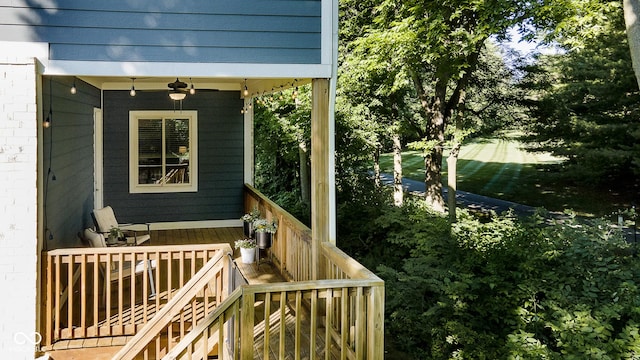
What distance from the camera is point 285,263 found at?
693cm

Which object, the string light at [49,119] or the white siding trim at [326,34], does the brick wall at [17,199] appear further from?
the white siding trim at [326,34]

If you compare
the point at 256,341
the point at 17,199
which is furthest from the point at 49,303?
the point at 256,341

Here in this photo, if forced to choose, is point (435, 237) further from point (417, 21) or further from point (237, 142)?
point (417, 21)

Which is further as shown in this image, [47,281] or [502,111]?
[502,111]

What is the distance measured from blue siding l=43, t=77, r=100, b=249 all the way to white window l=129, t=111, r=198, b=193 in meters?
1.21

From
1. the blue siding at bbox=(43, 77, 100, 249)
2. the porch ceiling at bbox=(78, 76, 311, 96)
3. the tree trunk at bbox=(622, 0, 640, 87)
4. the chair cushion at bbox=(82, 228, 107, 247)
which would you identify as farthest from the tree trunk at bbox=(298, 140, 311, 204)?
the tree trunk at bbox=(622, 0, 640, 87)

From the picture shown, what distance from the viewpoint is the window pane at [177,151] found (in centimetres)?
1009

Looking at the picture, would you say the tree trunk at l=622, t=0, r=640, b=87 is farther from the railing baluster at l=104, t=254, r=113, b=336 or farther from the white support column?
the white support column

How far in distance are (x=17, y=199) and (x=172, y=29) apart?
2.03 metres

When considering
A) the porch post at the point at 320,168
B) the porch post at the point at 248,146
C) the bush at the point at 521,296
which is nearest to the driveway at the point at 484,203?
the porch post at the point at 248,146

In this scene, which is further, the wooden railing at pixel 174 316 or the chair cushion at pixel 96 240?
the chair cushion at pixel 96 240

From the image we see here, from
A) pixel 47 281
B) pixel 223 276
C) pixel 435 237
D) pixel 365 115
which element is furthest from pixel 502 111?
pixel 47 281

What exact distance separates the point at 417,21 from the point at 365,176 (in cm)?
389

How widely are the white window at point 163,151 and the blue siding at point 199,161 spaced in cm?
10
